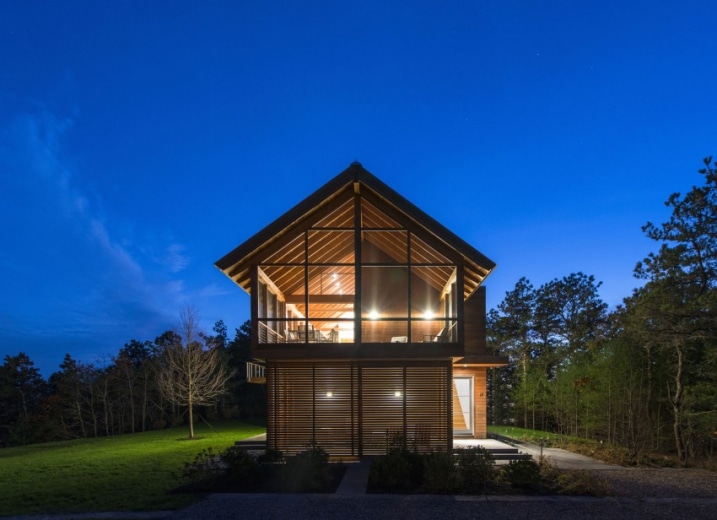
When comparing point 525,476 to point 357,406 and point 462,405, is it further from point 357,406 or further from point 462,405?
point 462,405

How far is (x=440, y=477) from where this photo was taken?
31.1ft

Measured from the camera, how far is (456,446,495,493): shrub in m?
9.69

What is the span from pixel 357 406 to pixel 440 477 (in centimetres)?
450

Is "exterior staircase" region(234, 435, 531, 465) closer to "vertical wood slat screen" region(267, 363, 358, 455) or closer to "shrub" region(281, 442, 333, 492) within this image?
"vertical wood slat screen" region(267, 363, 358, 455)

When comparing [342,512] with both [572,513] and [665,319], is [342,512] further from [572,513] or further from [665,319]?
[665,319]

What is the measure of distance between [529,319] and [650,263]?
845 inches

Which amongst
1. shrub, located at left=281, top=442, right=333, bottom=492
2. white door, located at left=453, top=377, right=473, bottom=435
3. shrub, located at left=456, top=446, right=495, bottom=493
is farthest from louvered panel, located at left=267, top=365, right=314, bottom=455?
white door, located at left=453, top=377, right=473, bottom=435

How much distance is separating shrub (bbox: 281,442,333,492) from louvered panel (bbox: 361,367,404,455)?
295cm

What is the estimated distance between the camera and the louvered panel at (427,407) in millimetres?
13578

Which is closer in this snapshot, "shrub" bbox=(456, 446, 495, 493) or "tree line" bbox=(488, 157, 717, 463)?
"shrub" bbox=(456, 446, 495, 493)

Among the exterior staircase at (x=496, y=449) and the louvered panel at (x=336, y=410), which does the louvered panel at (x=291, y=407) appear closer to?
the louvered panel at (x=336, y=410)

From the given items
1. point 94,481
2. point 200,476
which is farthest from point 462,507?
point 94,481

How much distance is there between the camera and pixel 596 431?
18250 mm

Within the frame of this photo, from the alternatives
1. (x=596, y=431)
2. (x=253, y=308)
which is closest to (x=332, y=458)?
(x=253, y=308)
